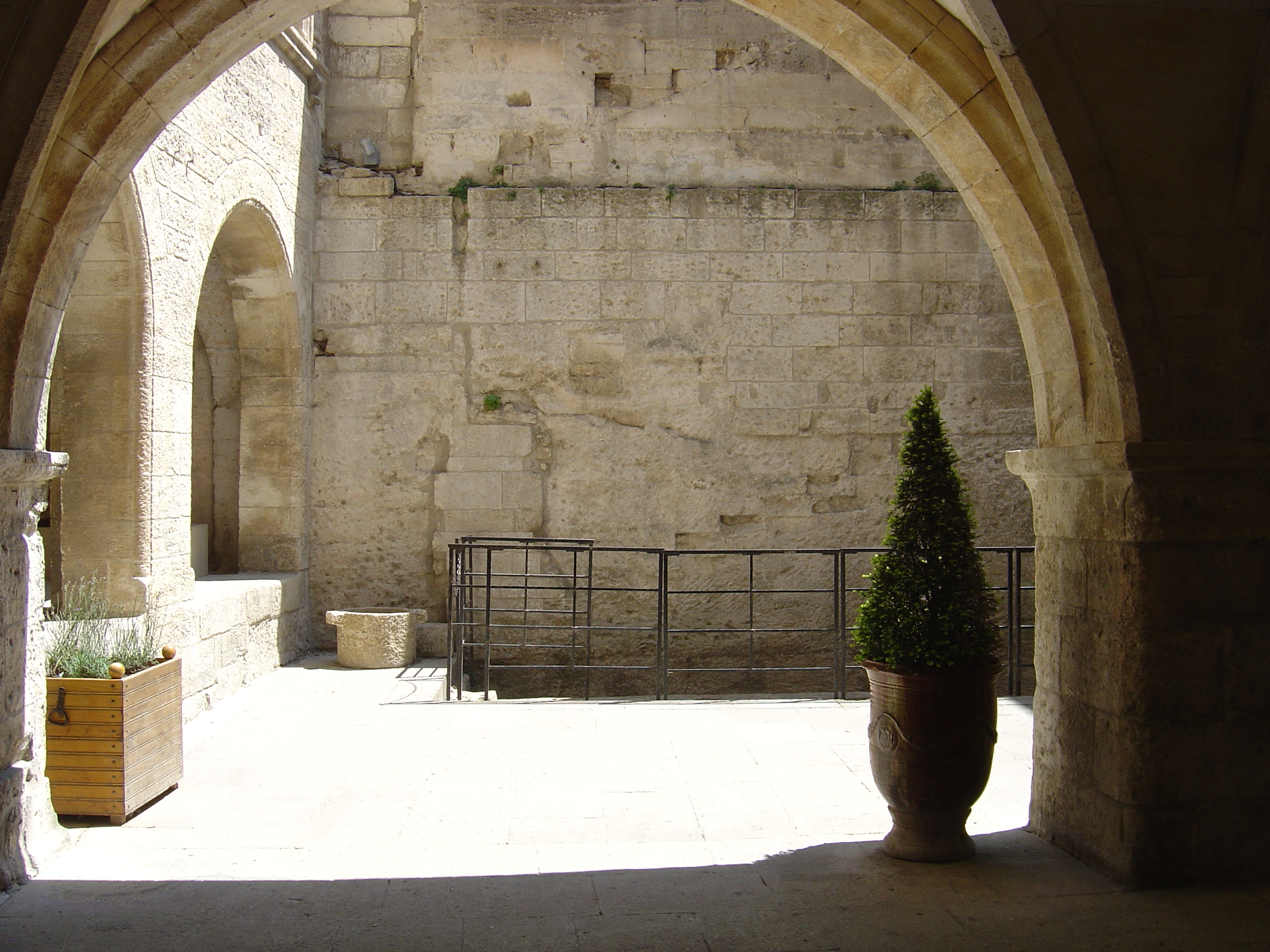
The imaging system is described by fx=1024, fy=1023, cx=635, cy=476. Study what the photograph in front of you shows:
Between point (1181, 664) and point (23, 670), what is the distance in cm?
319

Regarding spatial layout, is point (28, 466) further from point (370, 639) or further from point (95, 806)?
point (370, 639)

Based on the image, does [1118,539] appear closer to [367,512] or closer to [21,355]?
[21,355]

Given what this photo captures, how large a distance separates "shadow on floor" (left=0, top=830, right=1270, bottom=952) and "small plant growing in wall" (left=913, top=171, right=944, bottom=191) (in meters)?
4.91

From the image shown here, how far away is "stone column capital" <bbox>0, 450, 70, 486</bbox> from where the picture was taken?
2.67 meters

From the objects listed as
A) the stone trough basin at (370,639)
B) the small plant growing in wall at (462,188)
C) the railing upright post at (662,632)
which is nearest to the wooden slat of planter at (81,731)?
the railing upright post at (662,632)

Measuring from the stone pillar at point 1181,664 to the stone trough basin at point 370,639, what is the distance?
4207 millimetres

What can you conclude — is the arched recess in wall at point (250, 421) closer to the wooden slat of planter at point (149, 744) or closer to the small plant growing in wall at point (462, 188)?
the small plant growing in wall at point (462, 188)

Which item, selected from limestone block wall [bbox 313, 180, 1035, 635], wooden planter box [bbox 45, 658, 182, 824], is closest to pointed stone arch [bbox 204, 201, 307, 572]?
limestone block wall [bbox 313, 180, 1035, 635]

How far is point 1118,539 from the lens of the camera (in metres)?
2.83

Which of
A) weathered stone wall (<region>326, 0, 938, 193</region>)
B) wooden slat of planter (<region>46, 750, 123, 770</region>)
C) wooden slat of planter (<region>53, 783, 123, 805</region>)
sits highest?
weathered stone wall (<region>326, 0, 938, 193</region>)

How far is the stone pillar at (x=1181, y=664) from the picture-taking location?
276 centimetres

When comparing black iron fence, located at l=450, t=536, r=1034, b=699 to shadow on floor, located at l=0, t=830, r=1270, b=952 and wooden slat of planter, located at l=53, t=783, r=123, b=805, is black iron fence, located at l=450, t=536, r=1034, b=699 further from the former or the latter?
shadow on floor, located at l=0, t=830, r=1270, b=952

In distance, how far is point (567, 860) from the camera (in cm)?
305

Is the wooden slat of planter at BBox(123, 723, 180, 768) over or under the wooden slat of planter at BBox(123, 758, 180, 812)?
over
